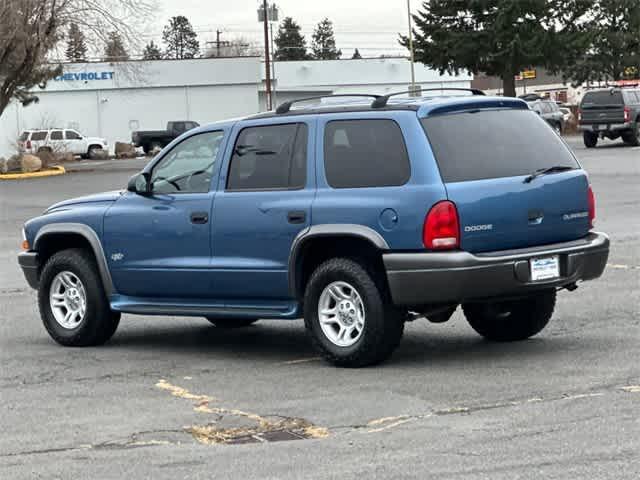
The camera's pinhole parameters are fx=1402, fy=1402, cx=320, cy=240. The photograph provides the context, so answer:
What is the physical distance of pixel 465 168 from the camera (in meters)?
9.38

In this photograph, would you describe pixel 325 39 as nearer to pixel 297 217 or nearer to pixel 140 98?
pixel 140 98

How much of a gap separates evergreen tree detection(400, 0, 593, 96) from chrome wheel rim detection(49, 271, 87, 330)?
2445 inches

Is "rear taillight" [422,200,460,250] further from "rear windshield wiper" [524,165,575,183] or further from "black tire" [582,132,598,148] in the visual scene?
"black tire" [582,132,598,148]

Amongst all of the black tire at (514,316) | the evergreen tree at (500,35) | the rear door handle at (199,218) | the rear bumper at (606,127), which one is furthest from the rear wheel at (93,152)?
the black tire at (514,316)

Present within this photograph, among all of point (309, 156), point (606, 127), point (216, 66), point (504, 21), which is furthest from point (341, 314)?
point (216, 66)

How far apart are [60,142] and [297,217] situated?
59601 millimetres

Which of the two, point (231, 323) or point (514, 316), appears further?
point (231, 323)

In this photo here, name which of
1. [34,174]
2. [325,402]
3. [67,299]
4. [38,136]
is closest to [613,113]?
[34,174]

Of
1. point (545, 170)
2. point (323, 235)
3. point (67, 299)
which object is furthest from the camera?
point (67, 299)

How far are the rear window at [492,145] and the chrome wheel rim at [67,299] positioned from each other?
346 centimetres

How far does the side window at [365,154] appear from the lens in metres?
9.44

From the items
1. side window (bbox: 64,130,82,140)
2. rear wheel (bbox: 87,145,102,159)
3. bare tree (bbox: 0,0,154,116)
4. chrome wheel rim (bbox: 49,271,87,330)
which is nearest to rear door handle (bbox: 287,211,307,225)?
chrome wheel rim (bbox: 49,271,87,330)

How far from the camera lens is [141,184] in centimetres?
1083

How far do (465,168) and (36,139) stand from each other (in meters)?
60.2
